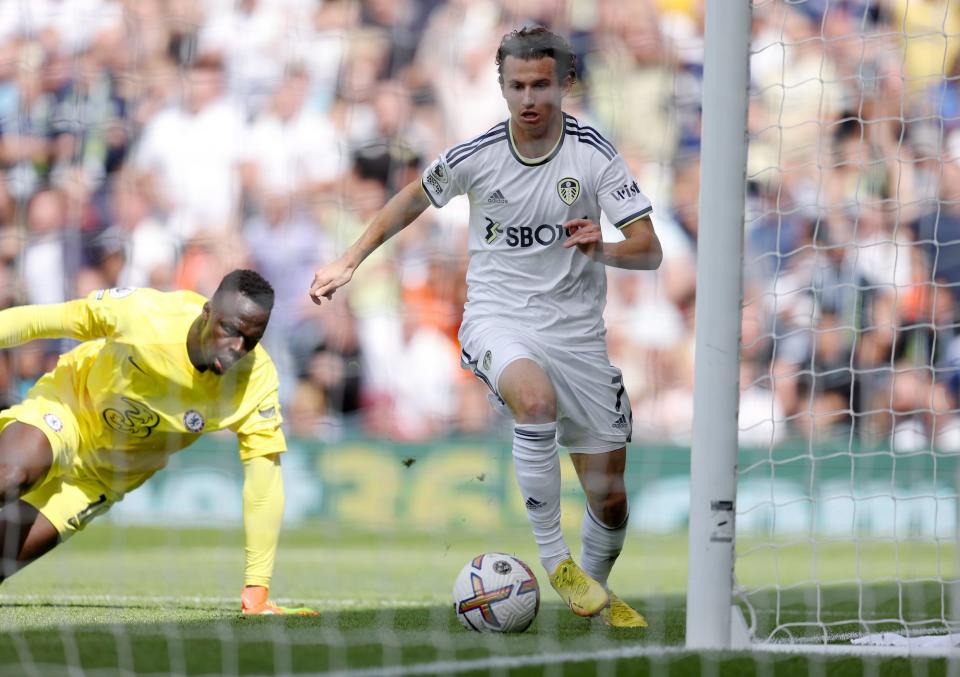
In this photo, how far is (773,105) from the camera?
9.55 metres

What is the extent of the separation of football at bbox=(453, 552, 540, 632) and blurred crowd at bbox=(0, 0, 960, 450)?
12.6 feet

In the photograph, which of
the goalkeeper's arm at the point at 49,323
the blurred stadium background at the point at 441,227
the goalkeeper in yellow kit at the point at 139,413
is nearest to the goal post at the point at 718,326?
the goalkeeper in yellow kit at the point at 139,413

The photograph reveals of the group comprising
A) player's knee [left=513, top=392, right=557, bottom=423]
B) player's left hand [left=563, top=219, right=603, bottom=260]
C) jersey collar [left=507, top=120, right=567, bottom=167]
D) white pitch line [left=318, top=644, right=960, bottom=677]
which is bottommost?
white pitch line [left=318, top=644, right=960, bottom=677]

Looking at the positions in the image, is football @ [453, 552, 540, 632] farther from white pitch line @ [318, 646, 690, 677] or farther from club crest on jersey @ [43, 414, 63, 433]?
club crest on jersey @ [43, 414, 63, 433]

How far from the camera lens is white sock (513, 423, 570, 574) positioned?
4707 millimetres

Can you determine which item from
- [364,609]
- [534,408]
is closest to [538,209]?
[534,408]

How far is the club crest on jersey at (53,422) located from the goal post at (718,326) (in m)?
2.64

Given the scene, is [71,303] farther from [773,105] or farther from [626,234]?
[773,105]

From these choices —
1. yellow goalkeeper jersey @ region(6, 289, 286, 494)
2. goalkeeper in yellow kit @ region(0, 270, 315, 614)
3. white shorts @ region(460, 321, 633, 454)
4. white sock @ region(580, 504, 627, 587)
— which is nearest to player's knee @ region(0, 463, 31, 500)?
goalkeeper in yellow kit @ region(0, 270, 315, 614)

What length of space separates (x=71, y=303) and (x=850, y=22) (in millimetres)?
5489

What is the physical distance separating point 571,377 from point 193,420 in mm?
1568

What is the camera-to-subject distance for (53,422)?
533 centimetres

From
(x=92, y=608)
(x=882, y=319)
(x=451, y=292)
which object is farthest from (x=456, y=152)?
(x=882, y=319)

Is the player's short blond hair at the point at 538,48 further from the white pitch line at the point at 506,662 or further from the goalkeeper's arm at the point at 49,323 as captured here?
the white pitch line at the point at 506,662
